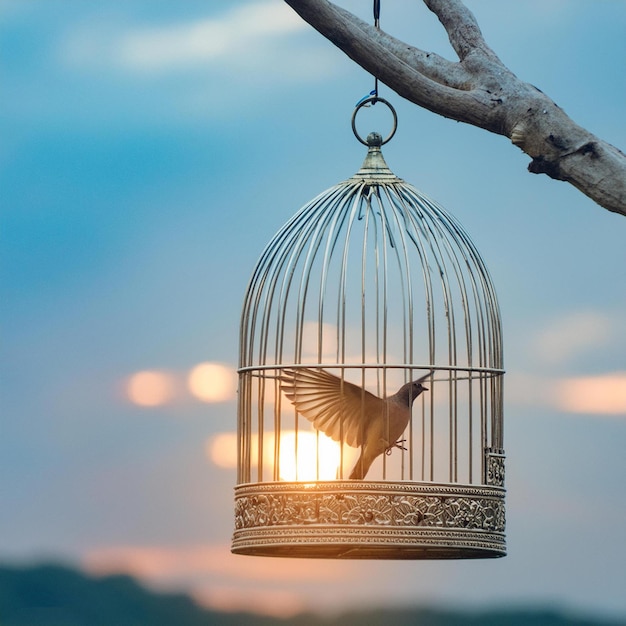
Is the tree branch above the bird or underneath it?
above

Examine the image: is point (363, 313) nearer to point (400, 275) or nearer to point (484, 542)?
point (400, 275)

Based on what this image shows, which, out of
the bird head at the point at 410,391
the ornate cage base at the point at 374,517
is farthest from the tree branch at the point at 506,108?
the ornate cage base at the point at 374,517

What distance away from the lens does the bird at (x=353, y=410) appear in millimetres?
4352

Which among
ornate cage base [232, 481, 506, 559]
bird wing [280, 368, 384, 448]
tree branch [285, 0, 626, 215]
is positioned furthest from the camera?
bird wing [280, 368, 384, 448]

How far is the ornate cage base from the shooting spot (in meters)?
4.11

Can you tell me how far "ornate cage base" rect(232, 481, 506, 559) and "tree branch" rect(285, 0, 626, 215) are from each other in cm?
125

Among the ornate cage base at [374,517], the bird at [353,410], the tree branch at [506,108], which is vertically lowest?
the ornate cage base at [374,517]

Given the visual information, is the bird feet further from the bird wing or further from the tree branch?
the tree branch

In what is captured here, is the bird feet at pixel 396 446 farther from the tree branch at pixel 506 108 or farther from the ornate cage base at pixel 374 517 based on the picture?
the tree branch at pixel 506 108

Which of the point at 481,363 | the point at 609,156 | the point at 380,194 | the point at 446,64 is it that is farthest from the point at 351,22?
the point at 481,363

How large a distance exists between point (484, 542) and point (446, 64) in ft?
5.27

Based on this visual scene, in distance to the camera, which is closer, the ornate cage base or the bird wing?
the ornate cage base

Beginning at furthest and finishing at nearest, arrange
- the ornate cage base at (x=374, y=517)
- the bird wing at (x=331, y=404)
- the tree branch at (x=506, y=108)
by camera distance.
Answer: the bird wing at (x=331, y=404), the ornate cage base at (x=374, y=517), the tree branch at (x=506, y=108)

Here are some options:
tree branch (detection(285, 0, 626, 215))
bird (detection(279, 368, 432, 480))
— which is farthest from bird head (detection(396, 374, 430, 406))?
tree branch (detection(285, 0, 626, 215))
